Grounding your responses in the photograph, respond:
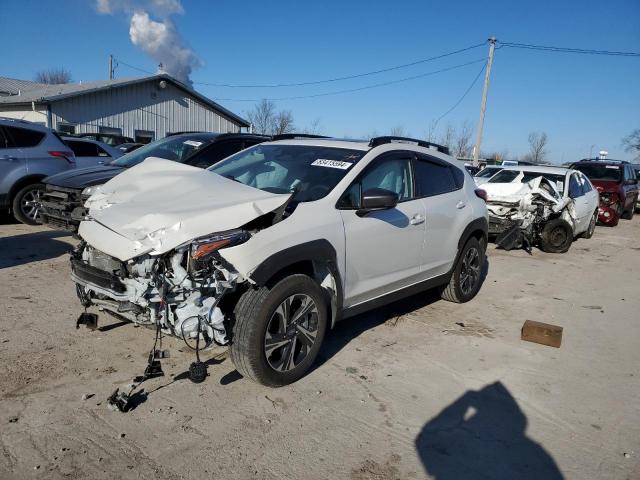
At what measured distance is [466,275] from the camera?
5855 millimetres

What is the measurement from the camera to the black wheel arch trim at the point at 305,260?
10.5 feet

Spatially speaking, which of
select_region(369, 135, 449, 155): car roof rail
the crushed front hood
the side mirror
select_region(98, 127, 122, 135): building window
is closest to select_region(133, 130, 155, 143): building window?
Result: select_region(98, 127, 122, 135): building window

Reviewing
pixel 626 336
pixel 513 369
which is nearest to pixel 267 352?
pixel 513 369

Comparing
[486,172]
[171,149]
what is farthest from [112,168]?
[486,172]

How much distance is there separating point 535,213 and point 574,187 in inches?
69.0

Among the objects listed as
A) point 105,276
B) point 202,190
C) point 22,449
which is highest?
point 202,190

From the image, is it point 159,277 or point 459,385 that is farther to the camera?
point 459,385

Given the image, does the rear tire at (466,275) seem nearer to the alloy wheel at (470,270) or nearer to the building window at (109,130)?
the alloy wheel at (470,270)

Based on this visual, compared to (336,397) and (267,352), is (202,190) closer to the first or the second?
(267,352)

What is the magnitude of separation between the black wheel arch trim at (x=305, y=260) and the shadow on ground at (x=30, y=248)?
392 cm

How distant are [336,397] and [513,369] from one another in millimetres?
1702

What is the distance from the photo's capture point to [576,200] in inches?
408

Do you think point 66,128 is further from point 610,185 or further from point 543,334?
point 543,334

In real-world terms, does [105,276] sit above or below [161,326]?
above
